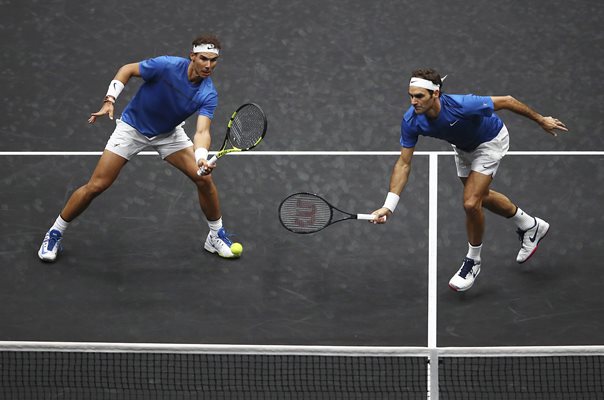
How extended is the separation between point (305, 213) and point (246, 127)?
736mm

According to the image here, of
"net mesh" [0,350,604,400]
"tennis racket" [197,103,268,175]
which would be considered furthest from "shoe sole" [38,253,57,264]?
Result: "tennis racket" [197,103,268,175]

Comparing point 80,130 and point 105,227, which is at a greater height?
point 80,130

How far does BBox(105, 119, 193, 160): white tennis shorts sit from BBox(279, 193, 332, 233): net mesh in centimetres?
99

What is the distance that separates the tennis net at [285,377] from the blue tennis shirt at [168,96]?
172cm

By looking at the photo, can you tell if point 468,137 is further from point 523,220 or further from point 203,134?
point 203,134

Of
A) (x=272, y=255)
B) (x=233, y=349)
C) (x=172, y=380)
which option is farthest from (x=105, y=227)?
(x=233, y=349)

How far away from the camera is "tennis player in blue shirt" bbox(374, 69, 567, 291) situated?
7.93 m

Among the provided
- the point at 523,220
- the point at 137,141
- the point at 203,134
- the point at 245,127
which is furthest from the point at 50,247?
the point at 523,220

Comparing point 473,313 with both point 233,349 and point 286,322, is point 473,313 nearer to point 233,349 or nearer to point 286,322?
point 286,322

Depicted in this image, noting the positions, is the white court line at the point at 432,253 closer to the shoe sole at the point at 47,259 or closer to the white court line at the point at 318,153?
the white court line at the point at 318,153

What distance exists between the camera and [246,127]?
8.39 meters

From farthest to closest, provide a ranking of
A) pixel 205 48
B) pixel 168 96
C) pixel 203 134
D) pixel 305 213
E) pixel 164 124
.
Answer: pixel 164 124, pixel 168 96, pixel 305 213, pixel 205 48, pixel 203 134

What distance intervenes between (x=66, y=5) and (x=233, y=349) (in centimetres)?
633

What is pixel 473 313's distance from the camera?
331 inches
